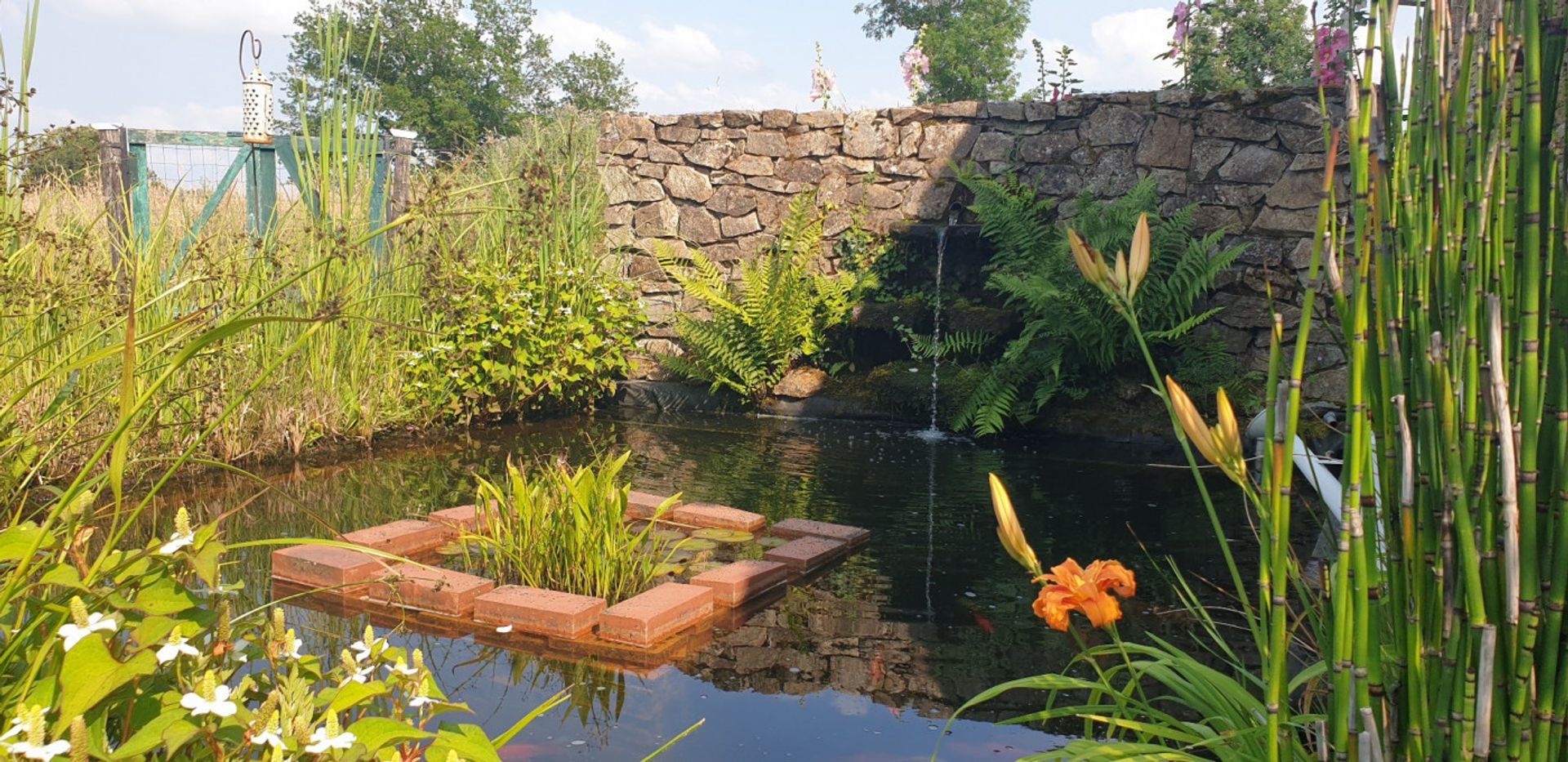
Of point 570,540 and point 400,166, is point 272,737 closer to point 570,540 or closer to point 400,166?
point 570,540

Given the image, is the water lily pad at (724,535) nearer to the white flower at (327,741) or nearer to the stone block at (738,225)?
the white flower at (327,741)

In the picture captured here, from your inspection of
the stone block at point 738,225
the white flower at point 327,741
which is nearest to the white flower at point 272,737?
the white flower at point 327,741

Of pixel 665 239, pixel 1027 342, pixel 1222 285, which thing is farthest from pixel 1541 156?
pixel 665 239

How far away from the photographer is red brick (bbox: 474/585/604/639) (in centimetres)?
316

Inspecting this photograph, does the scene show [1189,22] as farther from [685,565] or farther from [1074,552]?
[685,565]

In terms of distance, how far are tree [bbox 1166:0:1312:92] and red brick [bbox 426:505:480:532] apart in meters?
5.60

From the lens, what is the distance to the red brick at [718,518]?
172 inches

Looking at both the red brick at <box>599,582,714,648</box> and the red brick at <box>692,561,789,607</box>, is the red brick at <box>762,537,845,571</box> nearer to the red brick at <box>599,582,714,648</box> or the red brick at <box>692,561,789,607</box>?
the red brick at <box>692,561,789,607</box>

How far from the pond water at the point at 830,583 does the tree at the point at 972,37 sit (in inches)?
1081

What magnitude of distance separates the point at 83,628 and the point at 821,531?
3.07 meters

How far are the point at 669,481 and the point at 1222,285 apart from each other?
385 centimetres

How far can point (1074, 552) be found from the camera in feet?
13.9

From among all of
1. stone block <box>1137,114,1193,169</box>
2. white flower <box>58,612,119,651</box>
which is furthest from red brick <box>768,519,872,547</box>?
stone block <box>1137,114,1193,169</box>

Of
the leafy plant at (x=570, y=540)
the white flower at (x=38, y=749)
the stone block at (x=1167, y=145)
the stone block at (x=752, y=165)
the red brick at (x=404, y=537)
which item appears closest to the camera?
the white flower at (x=38, y=749)
